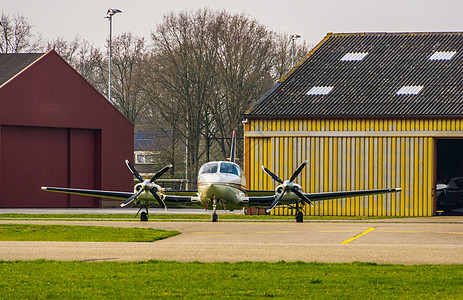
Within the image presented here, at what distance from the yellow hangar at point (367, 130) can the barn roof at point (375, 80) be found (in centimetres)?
5

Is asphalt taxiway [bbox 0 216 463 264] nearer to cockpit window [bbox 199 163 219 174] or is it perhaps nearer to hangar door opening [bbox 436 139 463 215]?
cockpit window [bbox 199 163 219 174]

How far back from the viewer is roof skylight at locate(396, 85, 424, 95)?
41500 millimetres

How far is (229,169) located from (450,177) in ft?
59.9

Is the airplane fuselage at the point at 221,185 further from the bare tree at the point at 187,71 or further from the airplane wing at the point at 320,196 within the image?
the bare tree at the point at 187,71

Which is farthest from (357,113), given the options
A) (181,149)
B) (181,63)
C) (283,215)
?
(181,149)

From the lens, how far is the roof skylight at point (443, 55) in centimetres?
4350

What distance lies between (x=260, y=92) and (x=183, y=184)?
10678 millimetres

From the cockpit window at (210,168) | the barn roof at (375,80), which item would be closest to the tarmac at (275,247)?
the cockpit window at (210,168)

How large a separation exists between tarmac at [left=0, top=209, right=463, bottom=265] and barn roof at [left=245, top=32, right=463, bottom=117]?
14.7 metres

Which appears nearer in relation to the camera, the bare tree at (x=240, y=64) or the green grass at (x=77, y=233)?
the green grass at (x=77, y=233)

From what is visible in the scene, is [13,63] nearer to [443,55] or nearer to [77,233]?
[443,55]

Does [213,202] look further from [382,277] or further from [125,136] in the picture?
[125,136]

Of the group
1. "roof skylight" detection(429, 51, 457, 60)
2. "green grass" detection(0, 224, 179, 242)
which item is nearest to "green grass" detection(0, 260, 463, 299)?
"green grass" detection(0, 224, 179, 242)

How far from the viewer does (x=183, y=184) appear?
6462cm
